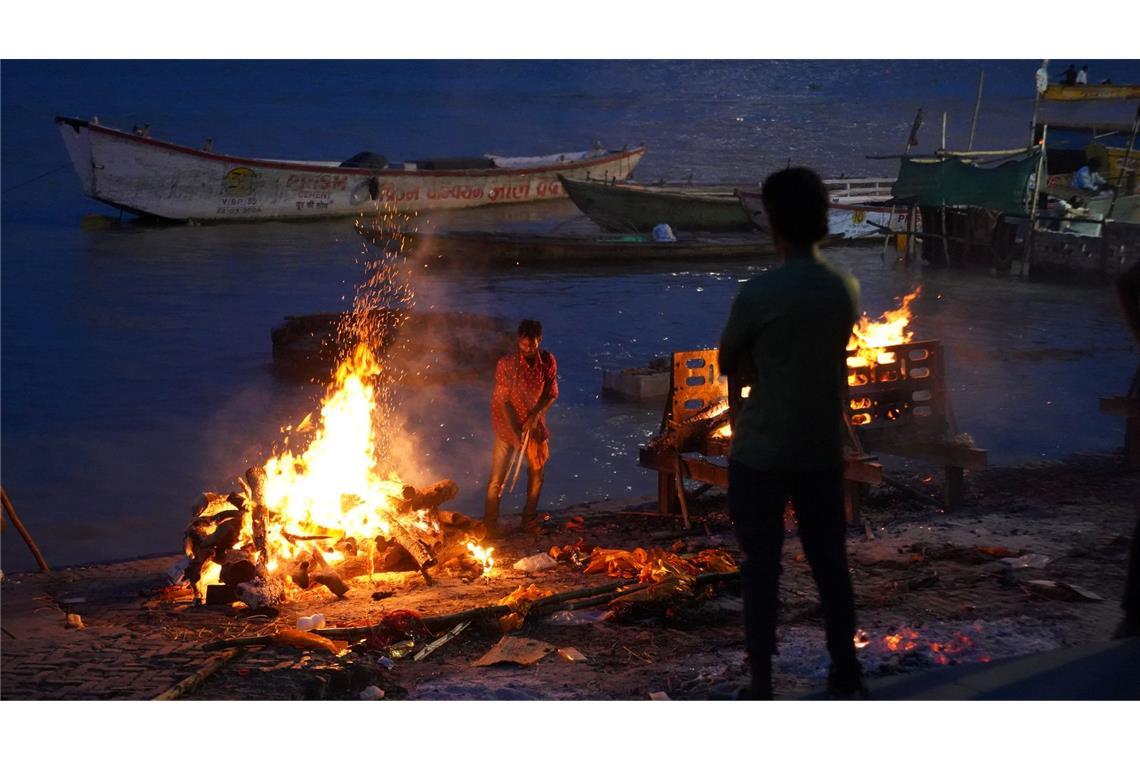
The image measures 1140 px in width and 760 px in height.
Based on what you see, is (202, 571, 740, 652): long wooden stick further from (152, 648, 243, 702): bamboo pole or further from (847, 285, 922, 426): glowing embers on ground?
(847, 285, 922, 426): glowing embers on ground

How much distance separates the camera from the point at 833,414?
4488 millimetres

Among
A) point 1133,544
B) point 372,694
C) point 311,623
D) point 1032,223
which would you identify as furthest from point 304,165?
point 1133,544

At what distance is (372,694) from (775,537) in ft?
7.00

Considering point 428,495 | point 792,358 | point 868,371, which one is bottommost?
point 428,495

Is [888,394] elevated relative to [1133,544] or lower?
elevated

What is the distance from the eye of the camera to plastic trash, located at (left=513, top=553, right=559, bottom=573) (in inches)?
309

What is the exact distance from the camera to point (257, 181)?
31734 millimetres

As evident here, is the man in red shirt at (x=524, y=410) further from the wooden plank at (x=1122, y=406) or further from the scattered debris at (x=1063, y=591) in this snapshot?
the wooden plank at (x=1122, y=406)

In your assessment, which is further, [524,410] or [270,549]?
[524,410]

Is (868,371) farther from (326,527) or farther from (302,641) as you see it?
(302,641)

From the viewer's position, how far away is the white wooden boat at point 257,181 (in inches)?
1199

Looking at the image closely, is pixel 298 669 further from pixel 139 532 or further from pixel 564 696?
pixel 139 532

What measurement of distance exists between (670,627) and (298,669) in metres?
1.88

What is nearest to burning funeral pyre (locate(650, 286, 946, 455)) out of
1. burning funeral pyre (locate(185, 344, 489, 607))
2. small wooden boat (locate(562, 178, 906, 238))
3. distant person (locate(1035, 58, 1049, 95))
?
burning funeral pyre (locate(185, 344, 489, 607))
